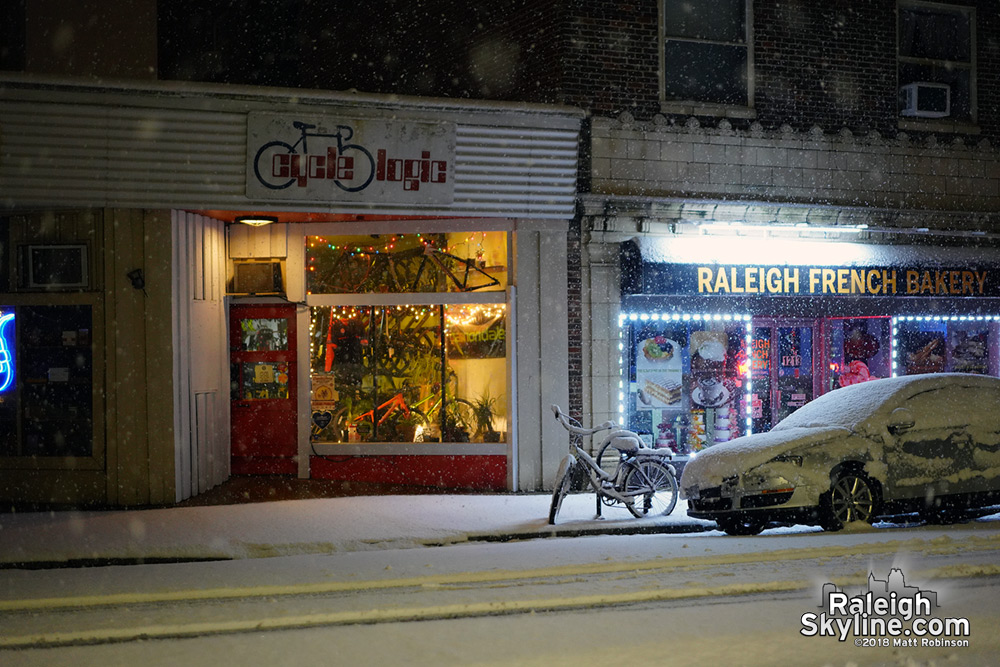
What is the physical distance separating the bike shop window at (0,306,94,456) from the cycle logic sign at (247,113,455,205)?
317cm

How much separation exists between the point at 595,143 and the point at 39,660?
34.1 feet

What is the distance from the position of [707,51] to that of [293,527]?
31.3 ft

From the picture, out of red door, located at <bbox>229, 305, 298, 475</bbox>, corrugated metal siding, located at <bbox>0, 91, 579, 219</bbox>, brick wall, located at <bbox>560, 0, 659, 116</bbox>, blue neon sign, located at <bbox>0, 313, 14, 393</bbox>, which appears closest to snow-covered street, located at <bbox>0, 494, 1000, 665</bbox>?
blue neon sign, located at <bbox>0, 313, 14, 393</bbox>

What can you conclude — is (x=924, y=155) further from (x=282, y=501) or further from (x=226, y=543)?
(x=226, y=543)

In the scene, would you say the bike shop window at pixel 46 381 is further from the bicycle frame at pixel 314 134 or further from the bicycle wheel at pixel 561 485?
the bicycle wheel at pixel 561 485

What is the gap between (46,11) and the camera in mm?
12742

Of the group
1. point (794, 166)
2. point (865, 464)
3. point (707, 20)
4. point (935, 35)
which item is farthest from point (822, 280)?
point (865, 464)

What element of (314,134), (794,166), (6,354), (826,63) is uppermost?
(826,63)

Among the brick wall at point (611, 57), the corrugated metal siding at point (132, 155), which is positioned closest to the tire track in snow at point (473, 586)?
the corrugated metal siding at point (132, 155)

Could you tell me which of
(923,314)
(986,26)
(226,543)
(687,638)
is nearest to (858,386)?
(923,314)

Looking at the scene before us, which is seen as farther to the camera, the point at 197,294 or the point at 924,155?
the point at 924,155

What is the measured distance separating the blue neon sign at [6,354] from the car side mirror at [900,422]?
11141 millimetres

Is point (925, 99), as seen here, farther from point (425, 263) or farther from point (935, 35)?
point (425, 263)

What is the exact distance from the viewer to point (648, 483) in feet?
36.4
